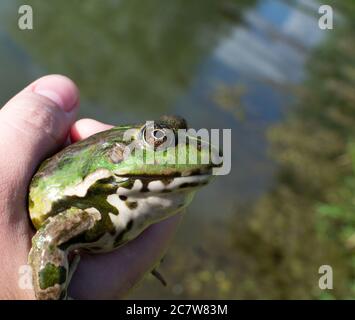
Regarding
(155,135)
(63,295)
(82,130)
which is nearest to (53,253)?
(63,295)

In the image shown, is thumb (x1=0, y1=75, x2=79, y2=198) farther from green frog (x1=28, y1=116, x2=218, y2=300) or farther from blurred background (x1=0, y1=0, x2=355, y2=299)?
blurred background (x1=0, y1=0, x2=355, y2=299)

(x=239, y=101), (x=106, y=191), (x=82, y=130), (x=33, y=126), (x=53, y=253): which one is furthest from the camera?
(x=239, y=101)

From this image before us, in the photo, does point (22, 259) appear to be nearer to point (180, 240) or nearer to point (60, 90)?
point (60, 90)

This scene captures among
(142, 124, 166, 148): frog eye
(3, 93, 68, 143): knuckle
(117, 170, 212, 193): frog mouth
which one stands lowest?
(117, 170, 212, 193): frog mouth

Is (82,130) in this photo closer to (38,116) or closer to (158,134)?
(38,116)

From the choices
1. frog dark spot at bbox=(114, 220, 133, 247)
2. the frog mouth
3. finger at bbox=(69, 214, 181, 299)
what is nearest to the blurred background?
finger at bbox=(69, 214, 181, 299)
